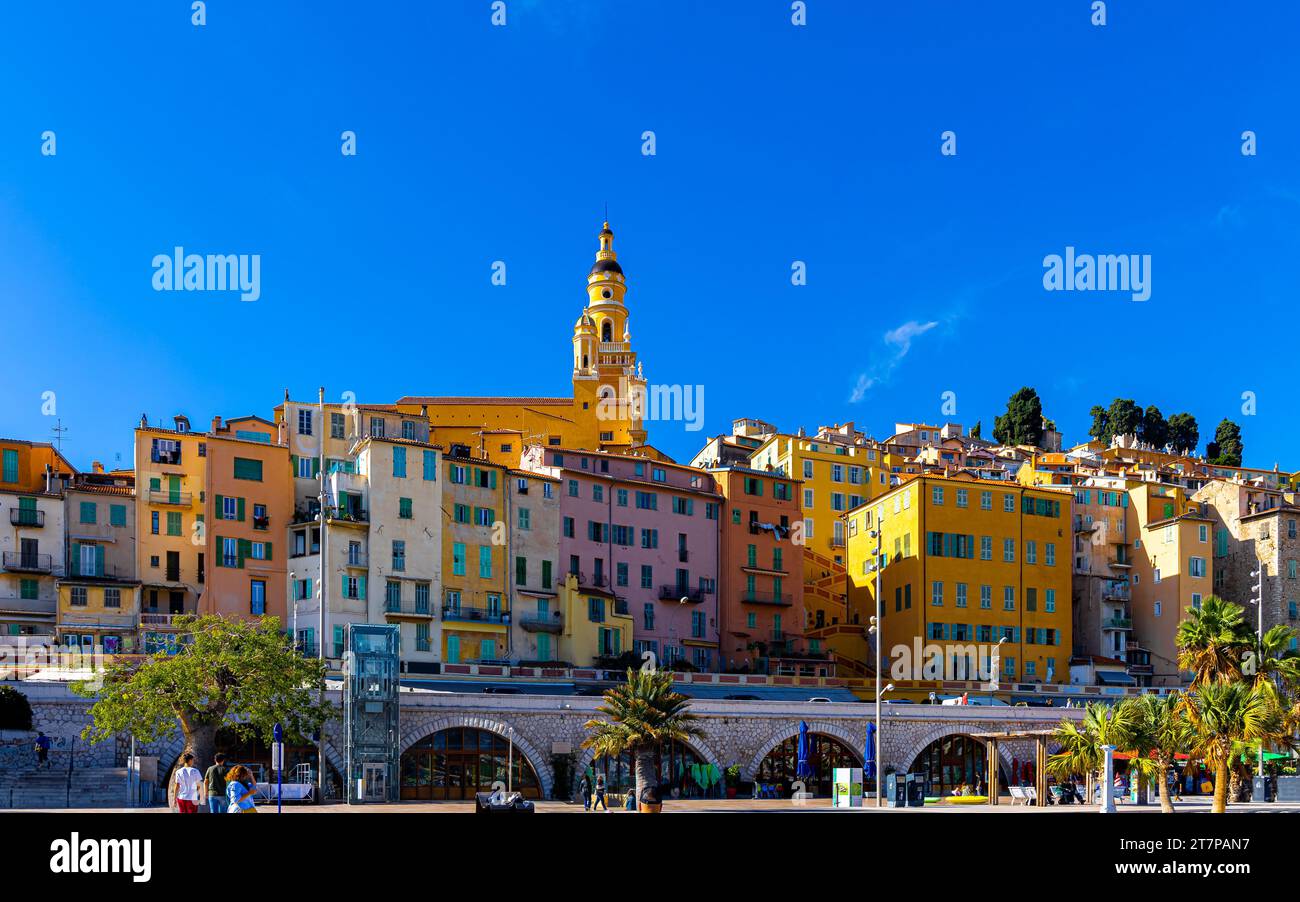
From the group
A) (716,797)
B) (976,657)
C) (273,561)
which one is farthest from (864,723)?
(273,561)

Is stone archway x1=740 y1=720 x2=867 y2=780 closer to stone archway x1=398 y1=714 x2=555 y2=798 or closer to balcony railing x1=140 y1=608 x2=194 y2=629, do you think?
stone archway x1=398 y1=714 x2=555 y2=798

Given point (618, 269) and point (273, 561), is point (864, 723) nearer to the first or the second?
point (273, 561)

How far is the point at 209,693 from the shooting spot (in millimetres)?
50344

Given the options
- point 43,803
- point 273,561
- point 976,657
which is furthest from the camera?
point 976,657

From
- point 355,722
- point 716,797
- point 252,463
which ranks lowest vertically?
point 716,797

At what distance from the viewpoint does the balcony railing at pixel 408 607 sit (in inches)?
2894

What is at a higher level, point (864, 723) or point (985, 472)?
point (985, 472)

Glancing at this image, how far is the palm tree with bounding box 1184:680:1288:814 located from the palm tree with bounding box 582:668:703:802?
19.7 metres

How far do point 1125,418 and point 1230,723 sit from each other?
128816 millimetres

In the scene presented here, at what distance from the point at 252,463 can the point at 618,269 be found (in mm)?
70275

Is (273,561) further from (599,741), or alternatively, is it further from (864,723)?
(864,723)
